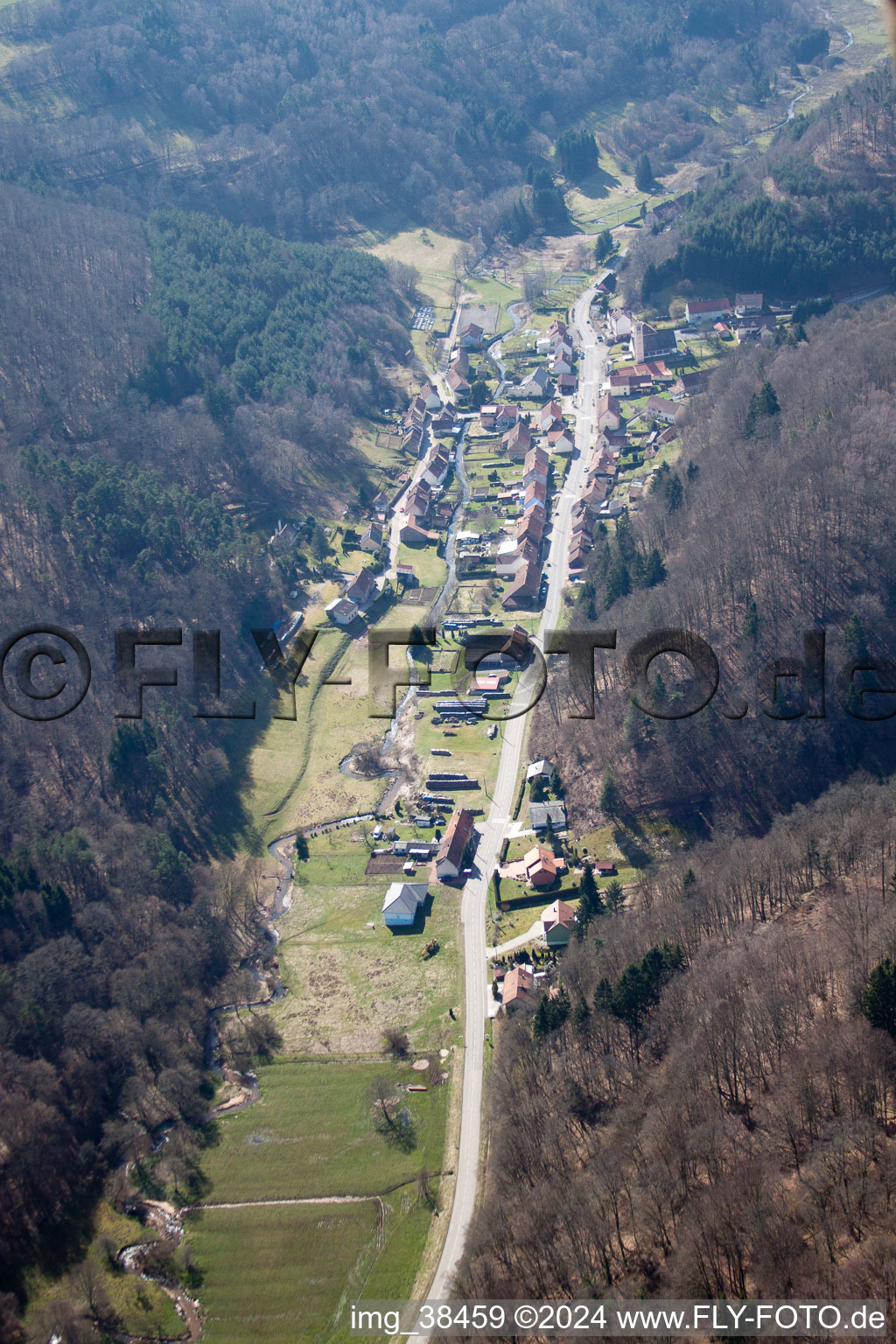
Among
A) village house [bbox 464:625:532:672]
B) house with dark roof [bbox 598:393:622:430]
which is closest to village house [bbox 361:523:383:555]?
village house [bbox 464:625:532:672]

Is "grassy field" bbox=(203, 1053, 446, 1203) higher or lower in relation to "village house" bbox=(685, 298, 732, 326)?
lower

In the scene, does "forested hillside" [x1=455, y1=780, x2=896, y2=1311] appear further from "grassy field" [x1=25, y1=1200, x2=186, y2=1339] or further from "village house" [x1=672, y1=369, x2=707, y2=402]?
"village house" [x1=672, y1=369, x2=707, y2=402]

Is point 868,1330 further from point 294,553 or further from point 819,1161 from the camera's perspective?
point 294,553

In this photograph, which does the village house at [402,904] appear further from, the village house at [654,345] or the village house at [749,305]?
the village house at [749,305]

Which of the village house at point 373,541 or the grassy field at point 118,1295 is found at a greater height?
the village house at point 373,541

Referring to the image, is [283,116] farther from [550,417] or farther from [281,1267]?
[281,1267]

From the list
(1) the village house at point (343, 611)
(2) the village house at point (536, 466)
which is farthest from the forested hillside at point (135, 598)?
(2) the village house at point (536, 466)

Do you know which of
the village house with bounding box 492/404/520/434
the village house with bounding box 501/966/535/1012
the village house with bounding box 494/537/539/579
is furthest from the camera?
the village house with bounding box 492/404/520/434
